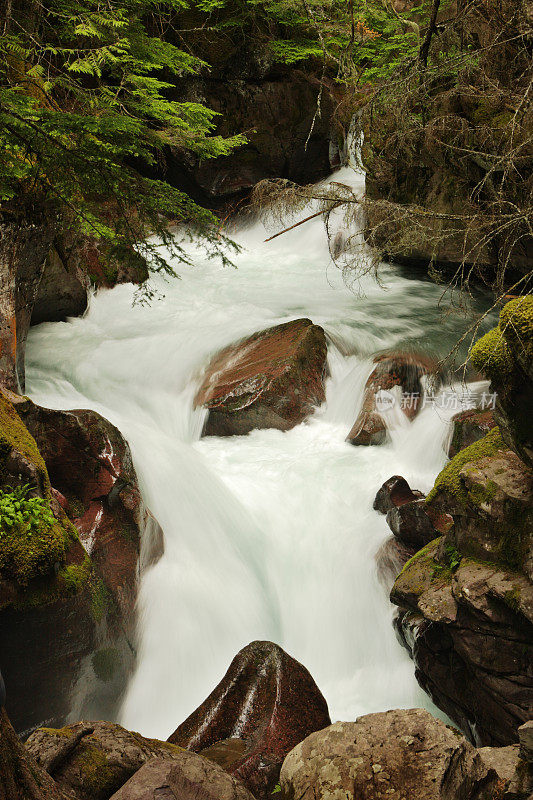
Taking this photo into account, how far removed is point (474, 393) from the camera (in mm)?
7367

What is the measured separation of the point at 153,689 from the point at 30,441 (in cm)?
237

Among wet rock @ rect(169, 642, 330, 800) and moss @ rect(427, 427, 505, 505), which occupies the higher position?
moss @ rect(427, 427, 505, 505)

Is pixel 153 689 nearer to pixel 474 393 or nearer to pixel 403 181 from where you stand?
pixel 474 393

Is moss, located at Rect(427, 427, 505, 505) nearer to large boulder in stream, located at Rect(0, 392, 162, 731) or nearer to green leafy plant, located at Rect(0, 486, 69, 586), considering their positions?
large boulder in stream, located at Rect(0, 392, 162, 731)

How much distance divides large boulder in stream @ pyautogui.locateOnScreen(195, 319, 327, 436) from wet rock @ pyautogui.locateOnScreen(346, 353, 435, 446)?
80cm

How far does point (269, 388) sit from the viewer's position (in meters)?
7.77

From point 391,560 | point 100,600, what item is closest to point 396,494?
point 391,560

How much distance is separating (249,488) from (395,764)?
14.4ft

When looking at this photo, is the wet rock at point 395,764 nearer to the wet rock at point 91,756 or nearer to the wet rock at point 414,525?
the wet rock at point 91,756

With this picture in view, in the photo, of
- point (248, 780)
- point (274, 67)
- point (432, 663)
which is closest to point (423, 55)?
point (432, 663)

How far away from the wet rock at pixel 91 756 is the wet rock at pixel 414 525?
3.41m

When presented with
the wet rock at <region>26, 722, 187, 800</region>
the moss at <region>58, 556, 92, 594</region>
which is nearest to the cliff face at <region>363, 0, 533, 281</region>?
the moss at <region>58, 556, 92, 594</region>

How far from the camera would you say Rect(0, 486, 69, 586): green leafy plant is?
129 inches

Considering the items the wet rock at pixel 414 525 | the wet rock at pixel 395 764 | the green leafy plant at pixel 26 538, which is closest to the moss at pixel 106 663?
the green leafy plant at pixel 26 538
